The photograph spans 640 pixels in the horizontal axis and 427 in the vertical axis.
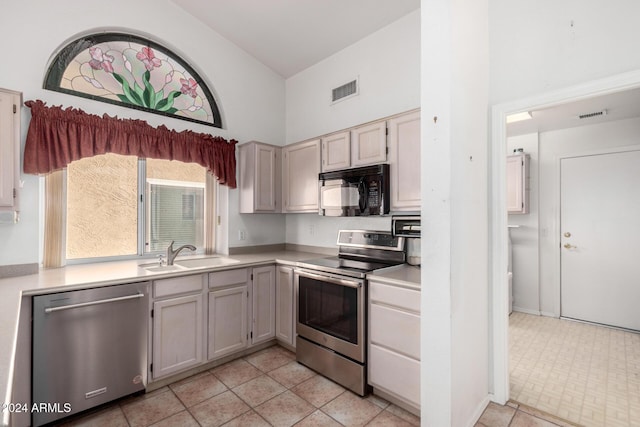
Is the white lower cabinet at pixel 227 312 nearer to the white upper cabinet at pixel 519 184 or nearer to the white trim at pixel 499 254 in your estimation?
the white trim at pixel 499 254

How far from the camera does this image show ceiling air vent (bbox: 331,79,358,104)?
3.31 meters

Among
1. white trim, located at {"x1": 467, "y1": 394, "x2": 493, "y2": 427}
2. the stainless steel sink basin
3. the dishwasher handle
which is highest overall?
the stainless steel sink basin

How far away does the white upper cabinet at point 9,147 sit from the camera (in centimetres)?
195

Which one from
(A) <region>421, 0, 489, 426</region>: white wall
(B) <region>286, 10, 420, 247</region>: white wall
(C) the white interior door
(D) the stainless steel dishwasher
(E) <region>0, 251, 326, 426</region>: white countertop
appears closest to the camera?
(E) <region>0, 251, 326, 426</region>: white countertop

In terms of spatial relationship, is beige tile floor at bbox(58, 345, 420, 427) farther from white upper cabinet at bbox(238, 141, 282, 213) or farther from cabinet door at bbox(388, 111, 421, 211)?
white upper cabinet at bbox(238, 141, 282, 213)

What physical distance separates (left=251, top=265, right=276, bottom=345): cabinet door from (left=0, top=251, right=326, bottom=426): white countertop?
0.13 metres

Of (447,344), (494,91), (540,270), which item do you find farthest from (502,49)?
(540,270)

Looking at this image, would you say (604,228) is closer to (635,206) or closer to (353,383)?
(635,206)

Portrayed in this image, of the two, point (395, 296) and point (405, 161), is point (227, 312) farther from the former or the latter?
point (405, 161)

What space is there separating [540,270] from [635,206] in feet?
4.10

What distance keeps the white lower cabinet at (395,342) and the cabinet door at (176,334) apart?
57.5 inches

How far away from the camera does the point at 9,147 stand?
197 centimetres

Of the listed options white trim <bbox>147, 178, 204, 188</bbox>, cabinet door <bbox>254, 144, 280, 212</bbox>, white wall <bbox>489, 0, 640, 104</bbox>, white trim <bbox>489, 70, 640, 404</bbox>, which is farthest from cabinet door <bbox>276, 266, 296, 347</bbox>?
white wall <bbox>489, 0, 640, 104</bbox>

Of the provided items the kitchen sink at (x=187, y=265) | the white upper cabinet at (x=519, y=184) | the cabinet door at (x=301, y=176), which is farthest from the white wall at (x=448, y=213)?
the white upper cabinet at (x=519, y=184)
